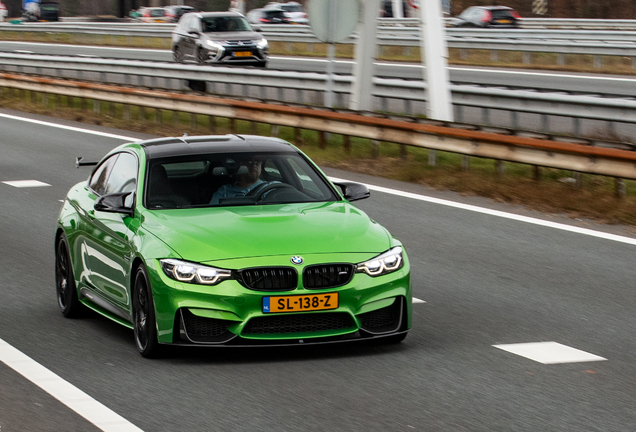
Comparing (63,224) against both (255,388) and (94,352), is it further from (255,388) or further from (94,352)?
(255,388)

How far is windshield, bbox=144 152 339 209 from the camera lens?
316 inches

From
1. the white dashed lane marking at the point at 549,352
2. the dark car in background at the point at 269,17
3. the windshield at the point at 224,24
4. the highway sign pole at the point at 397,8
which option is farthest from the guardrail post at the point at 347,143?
the dark car in background at the point at 269,17

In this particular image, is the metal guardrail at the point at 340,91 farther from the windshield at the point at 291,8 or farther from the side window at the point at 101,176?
the windshield at the point at 291,8

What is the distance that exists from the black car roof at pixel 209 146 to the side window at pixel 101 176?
398 mm

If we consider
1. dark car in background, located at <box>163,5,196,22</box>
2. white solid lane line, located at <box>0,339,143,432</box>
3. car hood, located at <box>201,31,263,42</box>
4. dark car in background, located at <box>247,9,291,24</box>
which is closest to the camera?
white solid lane line, located at <box>0,339,143,432</box>

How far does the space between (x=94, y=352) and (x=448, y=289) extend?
125 inches

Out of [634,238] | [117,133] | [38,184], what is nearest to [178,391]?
[634,238]

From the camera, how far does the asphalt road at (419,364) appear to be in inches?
230

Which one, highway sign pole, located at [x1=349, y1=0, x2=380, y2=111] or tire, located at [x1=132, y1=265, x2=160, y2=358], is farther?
highway sign pole, located at [x1=349, y1=0, x2=380, y2=111]

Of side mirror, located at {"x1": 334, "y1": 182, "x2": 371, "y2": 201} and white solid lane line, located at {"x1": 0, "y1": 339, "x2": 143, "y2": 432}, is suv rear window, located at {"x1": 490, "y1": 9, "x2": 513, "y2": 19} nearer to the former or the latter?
side mirror, located at {"x1": 334, "y1": 182, "x2": 371, "y2": 201}

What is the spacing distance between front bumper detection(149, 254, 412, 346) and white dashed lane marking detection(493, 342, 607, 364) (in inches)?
37.6

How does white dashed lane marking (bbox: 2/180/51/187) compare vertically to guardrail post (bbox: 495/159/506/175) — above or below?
Result: below

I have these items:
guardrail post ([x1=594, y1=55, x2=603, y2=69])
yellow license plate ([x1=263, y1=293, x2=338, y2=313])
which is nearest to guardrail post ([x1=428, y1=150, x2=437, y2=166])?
yellow license plate ([x1=263, y1=293, x2=338, y2=313])

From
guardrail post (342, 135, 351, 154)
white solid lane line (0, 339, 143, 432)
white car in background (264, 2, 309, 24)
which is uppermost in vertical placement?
white solid lane line (0, 339, 143, 432)
